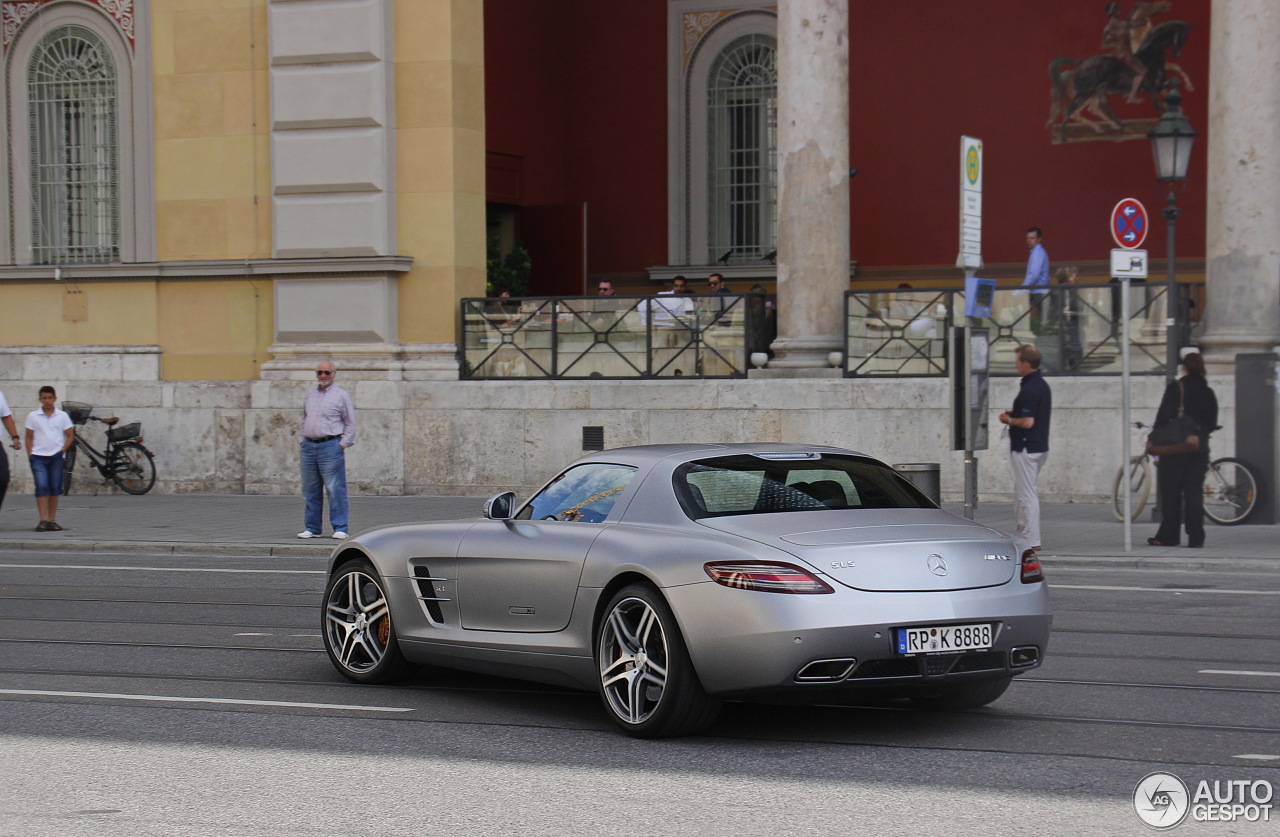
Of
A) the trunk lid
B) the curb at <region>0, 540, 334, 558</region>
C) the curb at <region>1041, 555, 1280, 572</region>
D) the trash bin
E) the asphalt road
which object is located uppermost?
the trunk lid

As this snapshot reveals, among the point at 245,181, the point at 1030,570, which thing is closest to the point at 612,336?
the point at 245,181

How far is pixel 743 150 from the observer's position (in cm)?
2700

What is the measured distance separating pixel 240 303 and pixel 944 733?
16.5 meters

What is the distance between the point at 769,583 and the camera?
6527 mm

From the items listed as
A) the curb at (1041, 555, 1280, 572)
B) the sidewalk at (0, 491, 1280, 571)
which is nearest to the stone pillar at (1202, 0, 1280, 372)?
the sidewalk at (0, 491, 1280, 571)

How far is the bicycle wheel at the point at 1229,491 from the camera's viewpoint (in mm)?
16172

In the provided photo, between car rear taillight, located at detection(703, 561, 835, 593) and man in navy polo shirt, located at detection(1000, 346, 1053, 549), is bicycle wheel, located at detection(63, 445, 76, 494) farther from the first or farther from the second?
car rear taillight, located at detection(703, 561, 835, 593)

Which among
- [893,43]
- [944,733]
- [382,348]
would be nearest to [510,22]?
[893,43]

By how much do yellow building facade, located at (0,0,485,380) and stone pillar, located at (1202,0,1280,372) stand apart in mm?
9205

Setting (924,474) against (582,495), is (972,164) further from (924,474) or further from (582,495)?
(582,495)

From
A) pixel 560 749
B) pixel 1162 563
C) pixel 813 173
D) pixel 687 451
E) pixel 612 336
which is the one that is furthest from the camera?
pixel 612 336

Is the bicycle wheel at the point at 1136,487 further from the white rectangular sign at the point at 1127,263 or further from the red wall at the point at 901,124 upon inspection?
the red wall at the point at 901,124

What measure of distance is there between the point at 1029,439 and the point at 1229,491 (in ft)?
10.2

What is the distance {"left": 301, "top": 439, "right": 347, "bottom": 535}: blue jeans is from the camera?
16.4m
